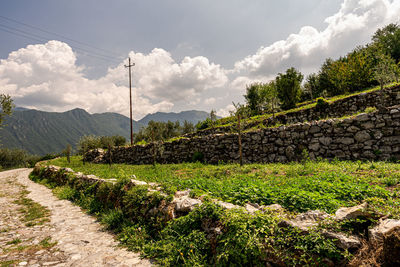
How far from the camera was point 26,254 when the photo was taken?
413 cm

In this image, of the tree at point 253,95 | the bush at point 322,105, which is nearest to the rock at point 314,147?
the bush at point 322,105

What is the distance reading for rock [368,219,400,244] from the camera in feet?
7.52

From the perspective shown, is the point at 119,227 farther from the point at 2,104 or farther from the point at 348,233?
the point at 2,104

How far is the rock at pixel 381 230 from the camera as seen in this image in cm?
229

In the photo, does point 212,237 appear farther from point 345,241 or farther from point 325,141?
point 325,141

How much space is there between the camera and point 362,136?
9.73 metres

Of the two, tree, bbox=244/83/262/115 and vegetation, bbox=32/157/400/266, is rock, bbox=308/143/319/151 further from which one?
tree, bbox=244/83/262/115

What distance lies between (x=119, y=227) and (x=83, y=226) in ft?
4.56

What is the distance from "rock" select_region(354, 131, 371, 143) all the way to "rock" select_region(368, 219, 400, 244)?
9377mm

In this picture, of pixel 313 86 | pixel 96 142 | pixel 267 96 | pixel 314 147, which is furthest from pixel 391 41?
pixel 96 142

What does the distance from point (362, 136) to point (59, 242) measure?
13260 millimetres

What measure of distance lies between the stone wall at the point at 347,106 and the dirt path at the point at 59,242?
49.6 feet

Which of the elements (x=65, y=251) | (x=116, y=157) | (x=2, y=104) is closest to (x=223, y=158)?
(x=65, y=251)

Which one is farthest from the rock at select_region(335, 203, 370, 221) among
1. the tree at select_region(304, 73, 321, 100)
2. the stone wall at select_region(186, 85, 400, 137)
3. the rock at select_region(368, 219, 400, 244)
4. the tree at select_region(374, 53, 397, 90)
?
the tree at select_region(304, 73, 321, 100)
